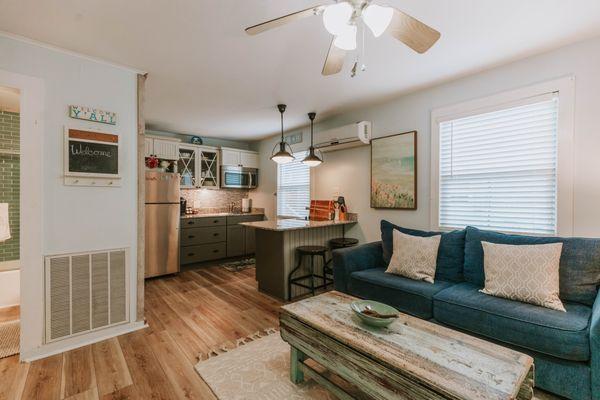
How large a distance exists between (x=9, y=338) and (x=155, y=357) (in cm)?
144

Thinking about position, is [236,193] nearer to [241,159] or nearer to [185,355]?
[241,159]

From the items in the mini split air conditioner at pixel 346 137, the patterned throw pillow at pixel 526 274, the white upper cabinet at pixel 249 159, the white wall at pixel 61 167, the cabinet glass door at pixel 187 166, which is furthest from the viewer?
the white upper cabinet at pixel 249 159

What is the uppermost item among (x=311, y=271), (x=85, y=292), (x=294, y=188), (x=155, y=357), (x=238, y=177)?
(x=238, y=177)

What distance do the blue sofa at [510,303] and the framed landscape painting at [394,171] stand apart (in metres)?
0.51

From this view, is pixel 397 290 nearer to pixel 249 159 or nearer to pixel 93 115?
pixel 93 115

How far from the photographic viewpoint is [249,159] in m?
6.00

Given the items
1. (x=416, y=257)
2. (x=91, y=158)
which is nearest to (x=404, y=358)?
(x=416, y=257)

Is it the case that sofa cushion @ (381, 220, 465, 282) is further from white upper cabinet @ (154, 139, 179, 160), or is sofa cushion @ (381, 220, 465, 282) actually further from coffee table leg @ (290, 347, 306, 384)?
white upper cabinet @ (154, 139, 179, 160)

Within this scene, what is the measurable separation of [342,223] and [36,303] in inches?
125

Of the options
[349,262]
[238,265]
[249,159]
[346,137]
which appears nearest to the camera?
[349,262]

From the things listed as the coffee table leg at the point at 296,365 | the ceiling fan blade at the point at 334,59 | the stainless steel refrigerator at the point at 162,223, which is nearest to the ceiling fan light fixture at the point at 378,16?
the ceiling fan blade at the point at 334,59

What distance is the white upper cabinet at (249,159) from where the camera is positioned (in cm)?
589

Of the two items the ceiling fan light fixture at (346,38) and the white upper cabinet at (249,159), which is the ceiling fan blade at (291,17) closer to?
the ceiling fan light fixture at (346,38)

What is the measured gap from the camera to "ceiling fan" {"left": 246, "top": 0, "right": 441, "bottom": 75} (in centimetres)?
130
